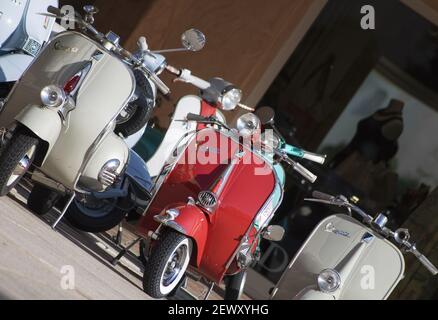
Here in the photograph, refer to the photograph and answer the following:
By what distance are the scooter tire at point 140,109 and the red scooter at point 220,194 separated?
0.93 feet

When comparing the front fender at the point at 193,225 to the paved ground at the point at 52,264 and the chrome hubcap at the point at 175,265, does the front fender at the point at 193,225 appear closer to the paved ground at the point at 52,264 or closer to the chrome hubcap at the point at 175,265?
the chrome hubcap at the point at 175,265

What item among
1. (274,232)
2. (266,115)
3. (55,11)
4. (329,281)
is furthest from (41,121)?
(329,281)

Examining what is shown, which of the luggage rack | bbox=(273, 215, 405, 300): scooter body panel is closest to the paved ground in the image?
the luggage rack

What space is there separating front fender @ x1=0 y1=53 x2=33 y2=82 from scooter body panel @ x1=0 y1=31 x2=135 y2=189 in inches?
25.8

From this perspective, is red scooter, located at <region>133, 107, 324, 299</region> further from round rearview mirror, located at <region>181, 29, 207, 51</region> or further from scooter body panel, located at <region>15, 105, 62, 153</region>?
scooter body panel, located at <region>15, 105, 62, 153</region>

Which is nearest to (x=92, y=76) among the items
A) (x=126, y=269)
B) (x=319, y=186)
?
(x=126, y=269)

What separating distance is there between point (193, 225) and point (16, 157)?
1.02 m

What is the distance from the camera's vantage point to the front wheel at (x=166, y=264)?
4980mm

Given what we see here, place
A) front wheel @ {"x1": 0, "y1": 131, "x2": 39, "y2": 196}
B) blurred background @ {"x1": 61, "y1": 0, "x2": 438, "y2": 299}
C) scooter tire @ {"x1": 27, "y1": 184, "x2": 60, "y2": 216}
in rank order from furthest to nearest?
blurred background @ {"x1": 61, "y1": 0, "x2": 438, "y2": 299} < scooter tire @ {"x1": 27, "y1": 184, "x2": 60, "y2": 216} < front wheel @ {"x1": 0, "y1": 131, "x2": 39, "y2": 196}

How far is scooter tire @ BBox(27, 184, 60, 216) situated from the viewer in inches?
220

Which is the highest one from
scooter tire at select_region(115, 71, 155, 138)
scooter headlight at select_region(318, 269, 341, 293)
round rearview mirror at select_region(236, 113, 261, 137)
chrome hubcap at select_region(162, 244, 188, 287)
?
round rearview mirror at select_region(236, 113, 261, 137)

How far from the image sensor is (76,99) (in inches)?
205

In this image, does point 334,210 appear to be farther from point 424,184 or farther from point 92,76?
point 92,76

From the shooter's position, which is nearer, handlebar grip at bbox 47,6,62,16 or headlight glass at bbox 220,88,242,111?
handlebar grip at bbox 47,6,62,16
